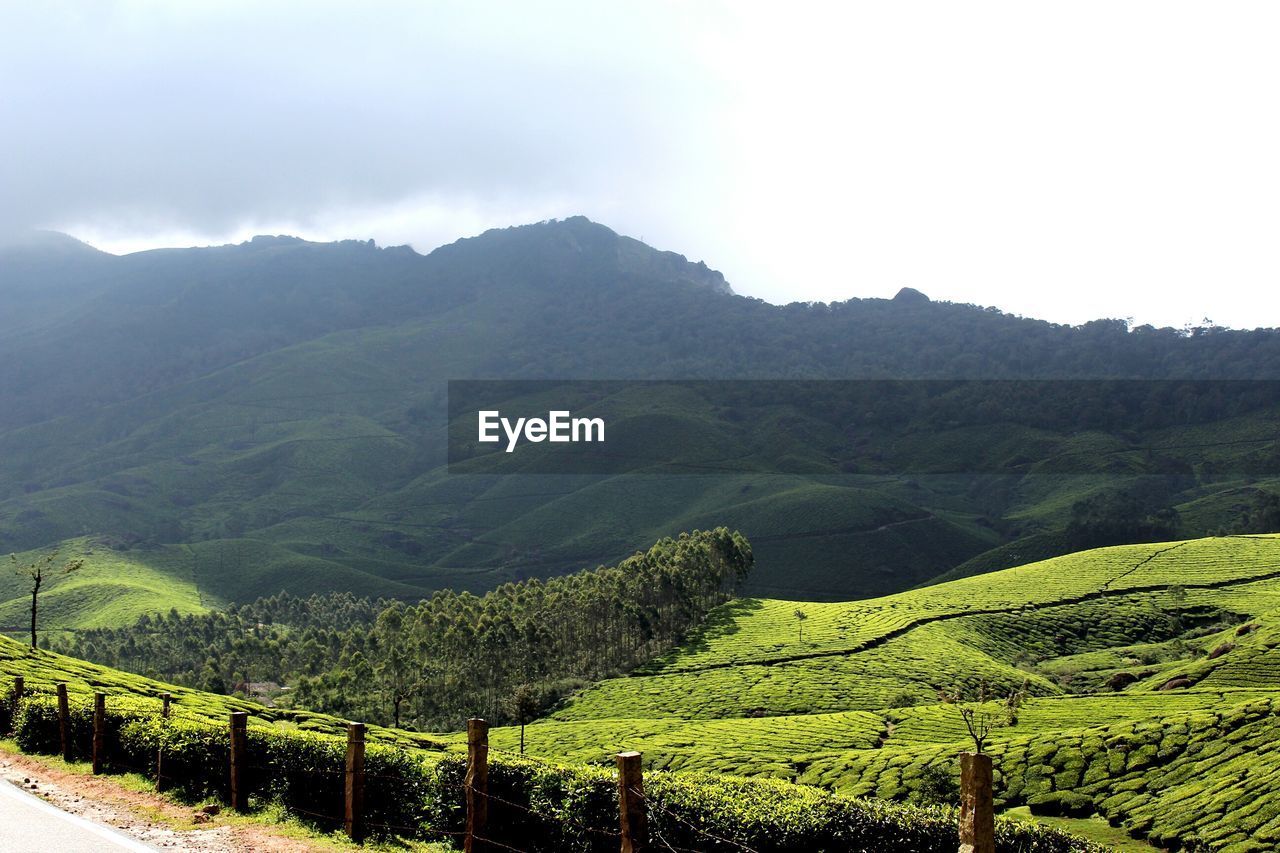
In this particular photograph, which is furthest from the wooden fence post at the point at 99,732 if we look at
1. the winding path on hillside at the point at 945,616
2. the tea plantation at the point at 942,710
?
the winding path on hillside at the point at 945,616

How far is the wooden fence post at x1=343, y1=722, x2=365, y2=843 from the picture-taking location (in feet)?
63.9

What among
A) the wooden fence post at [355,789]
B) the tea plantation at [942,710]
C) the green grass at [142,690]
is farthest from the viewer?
the green grass at [142,690]

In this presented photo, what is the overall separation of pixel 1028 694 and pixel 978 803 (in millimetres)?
83122

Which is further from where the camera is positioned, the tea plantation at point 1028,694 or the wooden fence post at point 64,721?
the tea plantation at point 1028,694

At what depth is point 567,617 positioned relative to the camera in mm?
132375

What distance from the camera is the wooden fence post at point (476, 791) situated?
1809 centimetres

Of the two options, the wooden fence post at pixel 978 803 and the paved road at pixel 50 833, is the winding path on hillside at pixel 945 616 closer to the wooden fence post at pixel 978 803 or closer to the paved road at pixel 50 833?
the paved road at pixel 50 833

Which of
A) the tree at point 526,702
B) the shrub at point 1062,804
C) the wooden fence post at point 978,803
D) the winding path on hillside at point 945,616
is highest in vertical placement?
the wooden fence post at point 978,803

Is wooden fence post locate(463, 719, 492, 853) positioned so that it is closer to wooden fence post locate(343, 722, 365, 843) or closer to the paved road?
wooden fence post locate(343, 722, 365, 843)

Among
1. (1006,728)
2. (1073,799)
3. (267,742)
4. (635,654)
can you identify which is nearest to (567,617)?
(635,654)

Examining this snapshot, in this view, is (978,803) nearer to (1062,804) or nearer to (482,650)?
(1062,804)

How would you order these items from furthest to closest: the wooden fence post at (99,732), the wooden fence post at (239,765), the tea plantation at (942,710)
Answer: the wooden fence post at (99,732) < the wooden fence post at (239,765) < the tea plantation at (942,710)

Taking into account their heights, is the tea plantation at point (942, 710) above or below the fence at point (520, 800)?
below

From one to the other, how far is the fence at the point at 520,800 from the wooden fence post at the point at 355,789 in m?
0.02
